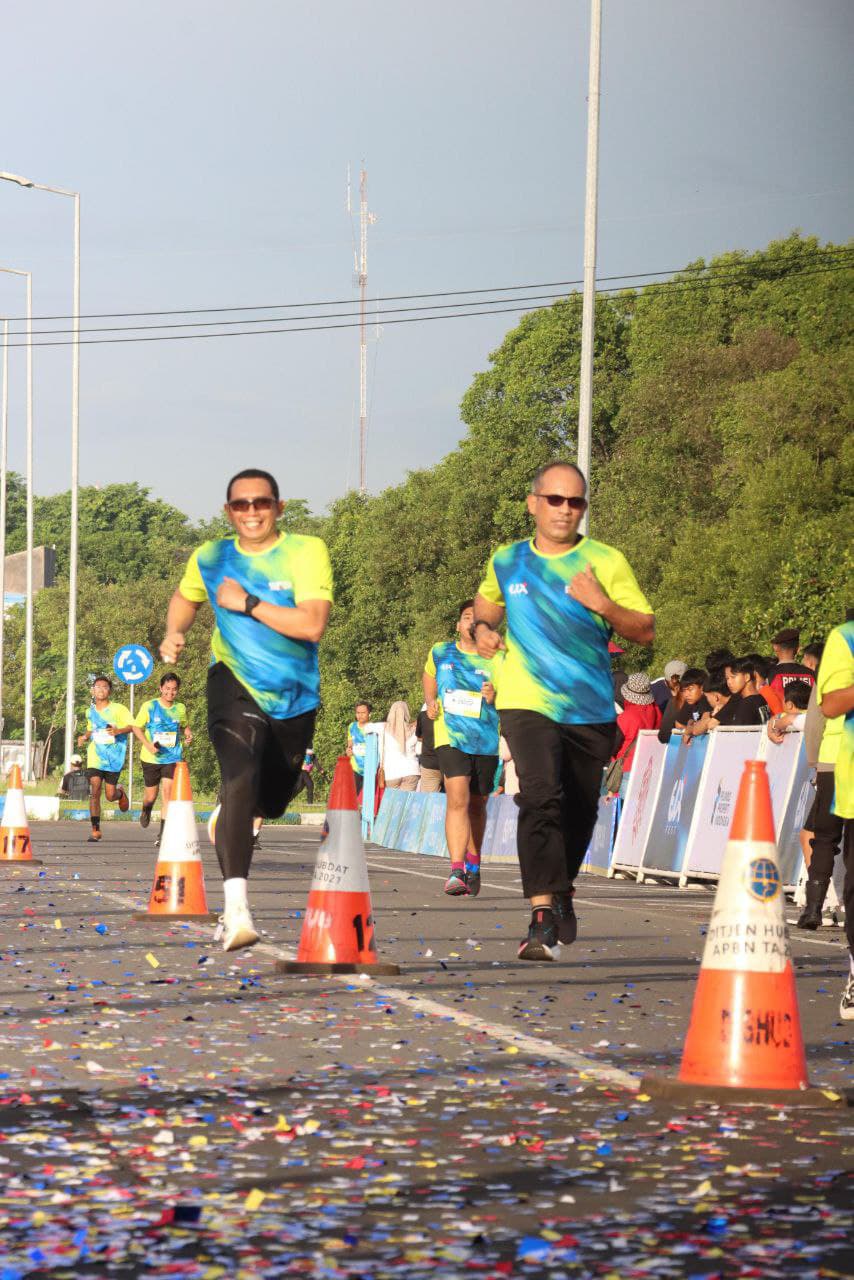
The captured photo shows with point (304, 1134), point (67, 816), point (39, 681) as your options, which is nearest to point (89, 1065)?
point (304, 1134)

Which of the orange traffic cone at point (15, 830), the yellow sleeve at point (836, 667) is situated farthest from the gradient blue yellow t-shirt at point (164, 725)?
the yellow sleeve at point (836, 667)

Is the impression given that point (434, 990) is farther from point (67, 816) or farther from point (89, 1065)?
point (67, 816)

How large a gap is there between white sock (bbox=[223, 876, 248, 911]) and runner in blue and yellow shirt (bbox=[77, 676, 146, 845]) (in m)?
14.8

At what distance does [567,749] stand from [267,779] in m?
1.26

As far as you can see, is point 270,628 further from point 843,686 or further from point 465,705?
point 465,705

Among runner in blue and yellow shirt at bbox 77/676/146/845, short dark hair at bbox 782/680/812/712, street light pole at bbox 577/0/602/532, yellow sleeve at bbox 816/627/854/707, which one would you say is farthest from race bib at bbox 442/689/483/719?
street light pole at bbox 577/0/602/532

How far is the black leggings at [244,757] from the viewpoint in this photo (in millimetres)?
9484

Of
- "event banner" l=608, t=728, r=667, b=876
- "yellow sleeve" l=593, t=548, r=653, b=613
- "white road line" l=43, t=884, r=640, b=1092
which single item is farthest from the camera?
"event banner" l=608, t=728, r=667, b=876

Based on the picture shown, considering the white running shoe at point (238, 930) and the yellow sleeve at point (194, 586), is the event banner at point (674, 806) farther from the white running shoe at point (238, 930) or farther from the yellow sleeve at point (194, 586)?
the white running shoe at point (238, 930)

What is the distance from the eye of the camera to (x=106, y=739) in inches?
985

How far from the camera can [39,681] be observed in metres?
95.9

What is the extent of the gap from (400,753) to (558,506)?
2381cm

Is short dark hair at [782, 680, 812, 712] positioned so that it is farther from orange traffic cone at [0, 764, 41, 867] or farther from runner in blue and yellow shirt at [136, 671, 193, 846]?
runner in blue and yellow shirt at [136, 671, 193, 846]

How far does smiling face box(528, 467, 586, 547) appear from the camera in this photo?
31.6 ft
